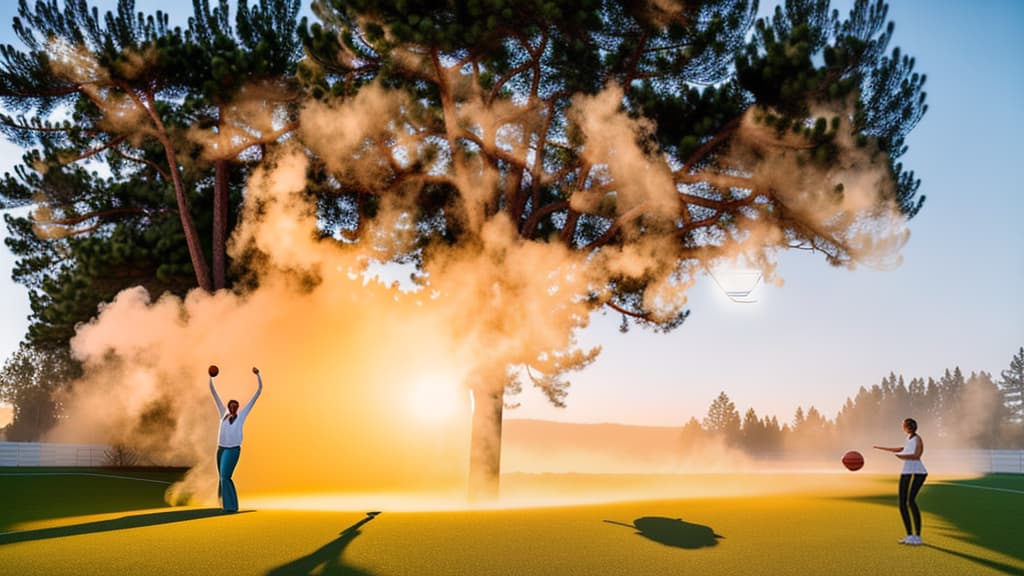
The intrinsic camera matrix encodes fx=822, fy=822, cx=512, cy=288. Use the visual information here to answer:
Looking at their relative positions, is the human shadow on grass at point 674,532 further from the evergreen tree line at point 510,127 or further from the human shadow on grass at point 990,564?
the evergreen tree line at point 510,127

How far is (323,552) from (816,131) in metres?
12.1

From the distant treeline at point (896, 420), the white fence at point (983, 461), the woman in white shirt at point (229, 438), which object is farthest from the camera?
the distant treeline at point (896, 420)

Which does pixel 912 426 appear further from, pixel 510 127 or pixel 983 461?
pixel 983 461

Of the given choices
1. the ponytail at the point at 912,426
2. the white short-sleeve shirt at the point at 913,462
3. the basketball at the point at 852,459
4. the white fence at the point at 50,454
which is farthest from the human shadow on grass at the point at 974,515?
the white fence at the point at 50,454

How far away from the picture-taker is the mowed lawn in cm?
905

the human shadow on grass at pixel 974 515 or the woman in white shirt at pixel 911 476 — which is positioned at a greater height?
the woman in white shirt at pixel 911 476

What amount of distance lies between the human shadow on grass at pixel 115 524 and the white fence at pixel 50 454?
94.0ft

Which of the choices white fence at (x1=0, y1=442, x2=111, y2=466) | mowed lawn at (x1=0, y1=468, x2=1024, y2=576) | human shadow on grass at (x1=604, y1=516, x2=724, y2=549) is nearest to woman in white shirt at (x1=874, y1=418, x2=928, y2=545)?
mowed lawn at (x1=0, y1=468, x2=1024, y2=576)

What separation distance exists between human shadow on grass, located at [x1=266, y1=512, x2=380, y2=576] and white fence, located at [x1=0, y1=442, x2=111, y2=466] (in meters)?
34.1

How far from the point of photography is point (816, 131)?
16062mm

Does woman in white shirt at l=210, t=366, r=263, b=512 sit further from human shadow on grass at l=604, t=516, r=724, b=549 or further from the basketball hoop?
the basketball hoop

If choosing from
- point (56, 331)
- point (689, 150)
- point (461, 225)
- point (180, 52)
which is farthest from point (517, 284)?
point (56, 331)

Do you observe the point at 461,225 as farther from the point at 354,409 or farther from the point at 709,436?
the point at 709,436

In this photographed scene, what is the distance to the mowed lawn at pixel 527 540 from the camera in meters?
9.05
